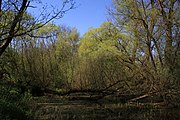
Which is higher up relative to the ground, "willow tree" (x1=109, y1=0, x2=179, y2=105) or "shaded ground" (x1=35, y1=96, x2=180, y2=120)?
"willow tree" (x1=109, y1=0, x2=179, y2=105)

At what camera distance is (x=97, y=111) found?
38.1 feet

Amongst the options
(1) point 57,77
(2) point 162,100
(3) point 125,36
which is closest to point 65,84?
(1) point 57,77

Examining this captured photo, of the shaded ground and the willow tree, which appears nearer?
the shaded ground

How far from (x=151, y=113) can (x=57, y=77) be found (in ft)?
22.8

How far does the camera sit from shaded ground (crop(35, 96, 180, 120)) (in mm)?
10258

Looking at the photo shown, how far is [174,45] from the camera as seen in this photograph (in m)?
12.3

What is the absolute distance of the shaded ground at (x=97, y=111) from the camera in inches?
404

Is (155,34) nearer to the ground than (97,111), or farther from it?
farther from it

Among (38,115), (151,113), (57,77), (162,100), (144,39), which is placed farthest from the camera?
(57,77)

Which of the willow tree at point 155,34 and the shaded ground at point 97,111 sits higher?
the willow tree at point 155,34

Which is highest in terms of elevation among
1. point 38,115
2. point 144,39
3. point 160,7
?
point 160,7

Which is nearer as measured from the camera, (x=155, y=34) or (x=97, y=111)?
(x=97, y=111)

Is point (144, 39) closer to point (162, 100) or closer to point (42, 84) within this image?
point (162, 100)

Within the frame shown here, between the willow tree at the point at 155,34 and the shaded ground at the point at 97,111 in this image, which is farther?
the willow tree at the point at 155,34
